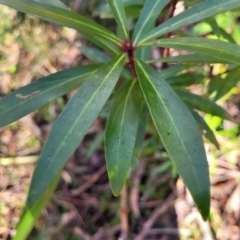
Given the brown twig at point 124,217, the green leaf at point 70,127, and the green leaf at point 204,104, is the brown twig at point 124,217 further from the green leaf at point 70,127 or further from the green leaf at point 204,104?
the green leaf at point 70,127

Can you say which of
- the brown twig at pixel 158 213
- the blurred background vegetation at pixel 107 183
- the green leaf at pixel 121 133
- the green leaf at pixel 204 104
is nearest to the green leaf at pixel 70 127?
the green leaf at pixel 121 133

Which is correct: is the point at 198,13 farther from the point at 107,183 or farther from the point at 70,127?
the point at 107,183

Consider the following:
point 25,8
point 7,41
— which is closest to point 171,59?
point 25,8

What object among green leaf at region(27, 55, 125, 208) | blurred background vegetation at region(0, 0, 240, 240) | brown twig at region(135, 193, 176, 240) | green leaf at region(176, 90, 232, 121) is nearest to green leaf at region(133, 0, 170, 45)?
green leaf at region(27, 55, 125, 208)

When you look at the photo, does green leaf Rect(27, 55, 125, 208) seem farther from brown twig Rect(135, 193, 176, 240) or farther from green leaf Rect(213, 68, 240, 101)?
brown twig Rect(135, 193, 176, 240)

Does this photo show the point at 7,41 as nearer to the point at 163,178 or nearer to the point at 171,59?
the point at 163,178

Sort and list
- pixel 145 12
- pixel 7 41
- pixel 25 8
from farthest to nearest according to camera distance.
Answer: pixel 7 41, pixel 145 12, pixel 25 8
